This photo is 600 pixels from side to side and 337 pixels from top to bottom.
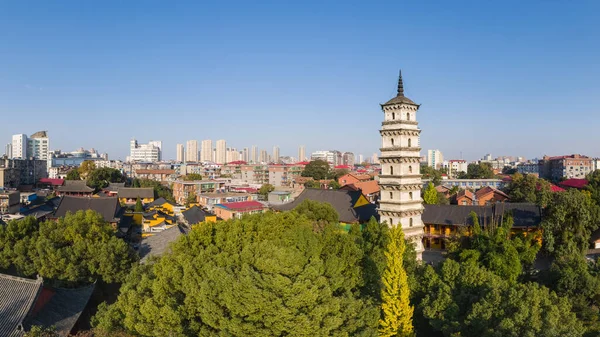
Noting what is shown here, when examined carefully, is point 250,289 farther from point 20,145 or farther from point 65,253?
point 20,145

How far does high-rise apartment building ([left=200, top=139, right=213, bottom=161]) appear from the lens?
14381 cm

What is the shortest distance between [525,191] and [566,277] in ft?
80.8

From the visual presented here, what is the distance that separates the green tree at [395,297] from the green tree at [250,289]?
545 mm

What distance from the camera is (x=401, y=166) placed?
63.8 feet

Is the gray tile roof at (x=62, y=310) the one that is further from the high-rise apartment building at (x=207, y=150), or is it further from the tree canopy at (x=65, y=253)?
the high-rise apartment building at (x=207, y=150)

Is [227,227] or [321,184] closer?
[227,227]

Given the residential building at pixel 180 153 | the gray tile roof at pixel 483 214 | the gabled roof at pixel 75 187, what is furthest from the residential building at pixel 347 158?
the gray tile roof at pixel 483 214

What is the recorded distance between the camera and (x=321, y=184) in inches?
2330

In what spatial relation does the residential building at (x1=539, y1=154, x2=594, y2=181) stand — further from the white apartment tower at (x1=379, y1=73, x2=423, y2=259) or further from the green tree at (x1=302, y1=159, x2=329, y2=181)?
the white apartment tower at (x1=379, y1=73, x2=423, y2=259)

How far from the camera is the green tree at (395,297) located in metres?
11.6

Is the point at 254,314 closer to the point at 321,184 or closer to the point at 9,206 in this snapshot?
the point at 9,206

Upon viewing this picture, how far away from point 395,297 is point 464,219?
1477cm

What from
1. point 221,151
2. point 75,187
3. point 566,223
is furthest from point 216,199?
point 221,151

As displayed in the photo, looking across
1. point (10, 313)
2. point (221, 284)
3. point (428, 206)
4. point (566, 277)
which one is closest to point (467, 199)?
point (428, 206)
